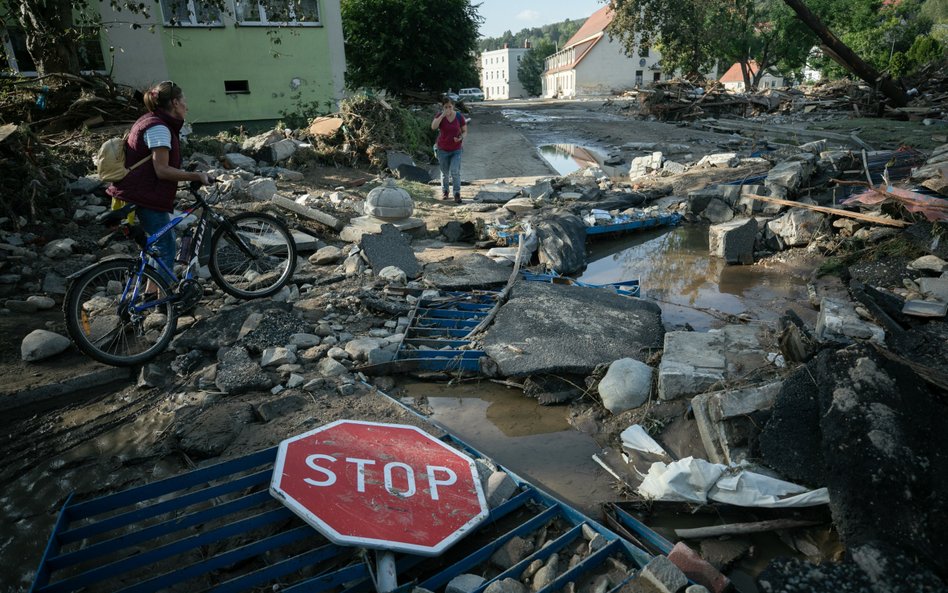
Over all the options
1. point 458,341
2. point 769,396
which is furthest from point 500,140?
point 769,396

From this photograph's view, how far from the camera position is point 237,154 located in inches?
420

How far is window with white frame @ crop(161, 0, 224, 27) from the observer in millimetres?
13906

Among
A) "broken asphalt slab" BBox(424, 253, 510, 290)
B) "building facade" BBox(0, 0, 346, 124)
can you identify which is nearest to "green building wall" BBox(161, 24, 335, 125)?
"building facade" BBox(0, 0, 346, 124)

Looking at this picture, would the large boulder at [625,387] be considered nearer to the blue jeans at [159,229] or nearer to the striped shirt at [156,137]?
the blue jeans at [159,229]

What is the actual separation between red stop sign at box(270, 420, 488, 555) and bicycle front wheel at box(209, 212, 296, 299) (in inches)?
98.9

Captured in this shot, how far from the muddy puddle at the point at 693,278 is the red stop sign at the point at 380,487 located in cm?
310

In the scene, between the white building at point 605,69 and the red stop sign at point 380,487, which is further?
the white building at point 605,69

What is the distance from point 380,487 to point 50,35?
11.7 meters

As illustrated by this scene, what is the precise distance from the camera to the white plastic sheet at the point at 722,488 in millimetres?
2639

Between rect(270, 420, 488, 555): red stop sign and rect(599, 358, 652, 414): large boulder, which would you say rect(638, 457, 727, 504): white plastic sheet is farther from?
rect(270, 420, 488, 555): red stop sign

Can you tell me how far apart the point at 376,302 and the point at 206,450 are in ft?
6.99

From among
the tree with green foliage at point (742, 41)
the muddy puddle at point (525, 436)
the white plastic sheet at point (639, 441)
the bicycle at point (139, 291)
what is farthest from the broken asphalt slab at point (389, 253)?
the tree with green foliage at point (742, 41)

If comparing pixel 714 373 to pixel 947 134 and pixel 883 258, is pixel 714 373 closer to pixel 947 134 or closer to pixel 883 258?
pixel 883 258

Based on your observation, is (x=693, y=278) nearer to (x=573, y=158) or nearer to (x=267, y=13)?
(x=573, y=158)
